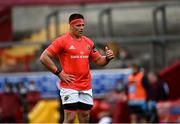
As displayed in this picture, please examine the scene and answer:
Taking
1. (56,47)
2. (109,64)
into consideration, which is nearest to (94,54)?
(56,47)

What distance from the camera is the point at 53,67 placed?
13062 millimetres

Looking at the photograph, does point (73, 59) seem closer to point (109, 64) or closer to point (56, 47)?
point (56, 47)

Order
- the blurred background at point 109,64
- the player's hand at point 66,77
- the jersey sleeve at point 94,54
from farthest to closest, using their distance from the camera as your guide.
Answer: the blurred background at point 109,64, the jersey sleeve at point 94,54, the player's hand at point 66,77

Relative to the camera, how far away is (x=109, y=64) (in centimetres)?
2481

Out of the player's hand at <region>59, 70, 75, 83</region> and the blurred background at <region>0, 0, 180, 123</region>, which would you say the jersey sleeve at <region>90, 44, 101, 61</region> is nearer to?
the player's hand at <region>59, 70, 75, 83</region>

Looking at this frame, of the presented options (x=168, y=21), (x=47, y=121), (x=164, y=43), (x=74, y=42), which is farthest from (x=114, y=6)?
(x=74, y=42)

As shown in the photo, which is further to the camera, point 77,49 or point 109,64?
point 109,64

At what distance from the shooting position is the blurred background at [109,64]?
859 inches

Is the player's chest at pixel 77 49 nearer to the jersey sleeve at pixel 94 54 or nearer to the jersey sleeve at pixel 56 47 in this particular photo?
the jersey sleeve at pixel 56 47

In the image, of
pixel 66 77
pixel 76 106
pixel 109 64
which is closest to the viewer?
pixel 66 77

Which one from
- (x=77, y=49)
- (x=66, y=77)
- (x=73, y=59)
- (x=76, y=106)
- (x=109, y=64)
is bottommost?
(x=109, y=64)

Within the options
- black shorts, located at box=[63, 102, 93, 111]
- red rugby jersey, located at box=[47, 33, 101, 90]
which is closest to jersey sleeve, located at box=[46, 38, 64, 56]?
red rugby jersey, located at box=[47, 33, 101, 90]

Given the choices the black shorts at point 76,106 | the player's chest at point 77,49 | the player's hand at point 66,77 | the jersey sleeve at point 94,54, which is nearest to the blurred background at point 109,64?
the jersey sleeve at point 94,54

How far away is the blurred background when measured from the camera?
71.6 feet
